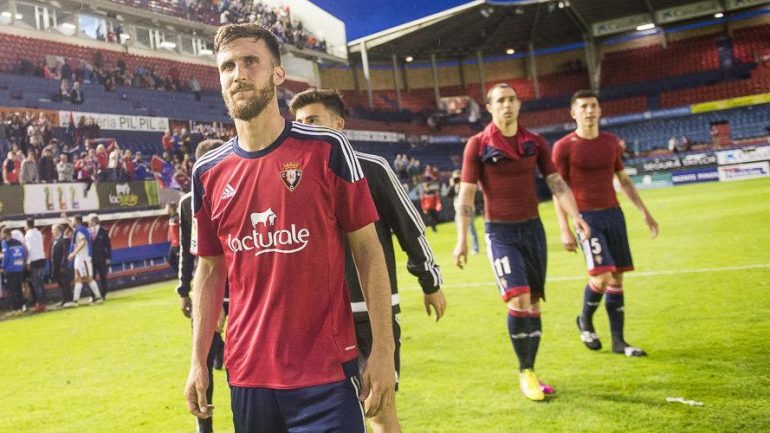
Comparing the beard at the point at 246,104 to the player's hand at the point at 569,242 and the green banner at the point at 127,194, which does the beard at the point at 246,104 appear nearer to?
the player's hand at the point at 569,242

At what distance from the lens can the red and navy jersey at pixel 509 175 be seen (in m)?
4.67

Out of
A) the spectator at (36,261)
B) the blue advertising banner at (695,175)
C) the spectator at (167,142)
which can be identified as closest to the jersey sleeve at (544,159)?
the spectator at (36,261)

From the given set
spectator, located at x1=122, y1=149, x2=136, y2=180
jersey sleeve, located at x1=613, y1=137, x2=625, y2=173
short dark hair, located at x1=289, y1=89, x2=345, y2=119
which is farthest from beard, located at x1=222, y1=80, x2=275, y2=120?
spectator, located at x1=122, y1=149, x2=136, y2=180

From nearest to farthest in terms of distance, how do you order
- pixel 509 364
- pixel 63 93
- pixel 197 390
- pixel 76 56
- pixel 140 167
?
pixel 197 390, pixel 509 364, pixel 63 93, pixel 140 167, pixel 76 56

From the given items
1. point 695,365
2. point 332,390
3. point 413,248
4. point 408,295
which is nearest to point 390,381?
point 332,390

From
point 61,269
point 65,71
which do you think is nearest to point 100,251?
point 61,269

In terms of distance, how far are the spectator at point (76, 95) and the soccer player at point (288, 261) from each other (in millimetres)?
16997

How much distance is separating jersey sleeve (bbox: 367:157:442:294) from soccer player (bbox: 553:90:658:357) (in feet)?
8.47

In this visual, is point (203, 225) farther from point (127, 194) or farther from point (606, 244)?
point (127, 194)

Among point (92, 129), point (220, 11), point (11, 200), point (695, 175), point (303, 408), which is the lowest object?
point (303, 408)

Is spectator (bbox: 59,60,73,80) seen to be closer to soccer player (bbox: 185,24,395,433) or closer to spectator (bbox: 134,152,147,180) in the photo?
spectator (bbox: 134,152,147,180)

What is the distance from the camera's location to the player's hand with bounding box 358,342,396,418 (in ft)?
6.18

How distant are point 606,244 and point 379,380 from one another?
3.98 metres

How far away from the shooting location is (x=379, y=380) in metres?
1.90
